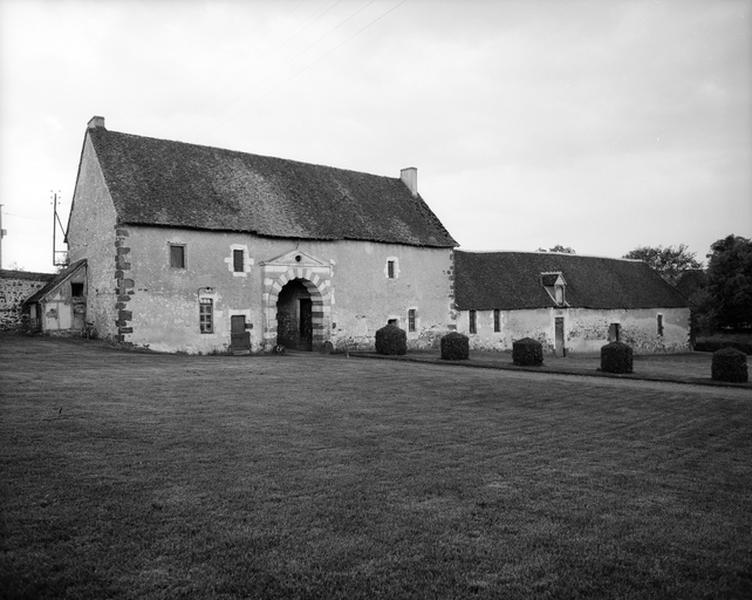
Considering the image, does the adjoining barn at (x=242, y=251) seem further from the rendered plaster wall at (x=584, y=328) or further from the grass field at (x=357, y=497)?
the grass field at (x=357, y=497)

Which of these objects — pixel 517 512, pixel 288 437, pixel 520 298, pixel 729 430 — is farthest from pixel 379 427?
pixel 520 298

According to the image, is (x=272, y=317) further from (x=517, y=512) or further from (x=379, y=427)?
(x=517, y=512)

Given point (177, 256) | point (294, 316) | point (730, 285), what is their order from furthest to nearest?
point (730, 285), point (294, 316), point (177, 256)

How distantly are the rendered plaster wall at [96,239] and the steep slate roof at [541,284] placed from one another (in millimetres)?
18165

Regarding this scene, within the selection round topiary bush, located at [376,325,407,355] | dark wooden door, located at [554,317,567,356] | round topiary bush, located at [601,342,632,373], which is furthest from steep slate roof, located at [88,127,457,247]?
round topiary bush, located at [601,342,632,373]

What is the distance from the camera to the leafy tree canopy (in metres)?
40.8

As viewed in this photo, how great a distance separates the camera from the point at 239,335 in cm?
2600

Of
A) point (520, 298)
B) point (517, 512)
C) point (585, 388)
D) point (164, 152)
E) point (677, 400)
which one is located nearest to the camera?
point (517, 512)

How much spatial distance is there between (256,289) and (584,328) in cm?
2126

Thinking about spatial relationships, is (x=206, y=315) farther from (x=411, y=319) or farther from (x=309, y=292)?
(x=411, y=319)

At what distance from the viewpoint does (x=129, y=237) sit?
76.0 ft

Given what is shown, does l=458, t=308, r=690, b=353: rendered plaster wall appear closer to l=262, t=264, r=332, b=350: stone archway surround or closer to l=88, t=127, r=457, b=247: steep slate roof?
l=88, t=127, r=457, b=247: steep slate roof

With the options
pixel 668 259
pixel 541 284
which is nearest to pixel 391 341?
pixel 541 284

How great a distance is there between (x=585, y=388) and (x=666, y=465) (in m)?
7.65
